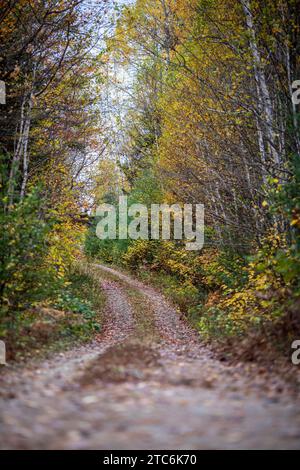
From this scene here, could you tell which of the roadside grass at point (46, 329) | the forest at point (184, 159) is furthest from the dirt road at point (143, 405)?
the forest at point (184, 159)

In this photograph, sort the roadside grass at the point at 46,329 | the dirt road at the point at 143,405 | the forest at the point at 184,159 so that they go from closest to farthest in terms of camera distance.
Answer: the dirt road at the point at 143,405, the roadside grass at the point at 46,329, the forest at the point at 184,159

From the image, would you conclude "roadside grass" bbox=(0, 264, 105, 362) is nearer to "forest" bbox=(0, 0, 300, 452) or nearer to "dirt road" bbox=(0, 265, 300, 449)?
"forest" bbox=(0, 0, 300, 452)

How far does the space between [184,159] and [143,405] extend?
450 inches

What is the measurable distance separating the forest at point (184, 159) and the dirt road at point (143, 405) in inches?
42.7

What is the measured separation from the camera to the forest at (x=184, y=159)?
300 inches

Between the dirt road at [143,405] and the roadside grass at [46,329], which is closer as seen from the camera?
the dirt road at [143,405]

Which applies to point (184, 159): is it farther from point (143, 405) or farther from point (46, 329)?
point (143, 405)

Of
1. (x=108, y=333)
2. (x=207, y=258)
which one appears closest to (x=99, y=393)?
(x=108, y=333)

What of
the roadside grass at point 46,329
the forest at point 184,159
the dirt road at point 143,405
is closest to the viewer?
the dirt road at point 143,405

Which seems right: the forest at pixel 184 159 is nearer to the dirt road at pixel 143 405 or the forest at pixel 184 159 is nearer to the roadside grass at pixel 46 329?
the roadside grass at pixel 46 329

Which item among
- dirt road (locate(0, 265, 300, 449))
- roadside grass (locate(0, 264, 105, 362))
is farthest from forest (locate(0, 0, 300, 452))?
dirt road (locate(0, 265, 300, 449))

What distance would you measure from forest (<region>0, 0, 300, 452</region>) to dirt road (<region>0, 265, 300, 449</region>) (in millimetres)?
1085

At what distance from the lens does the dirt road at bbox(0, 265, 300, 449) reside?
10.8ft

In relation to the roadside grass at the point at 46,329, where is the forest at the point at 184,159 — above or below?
above
